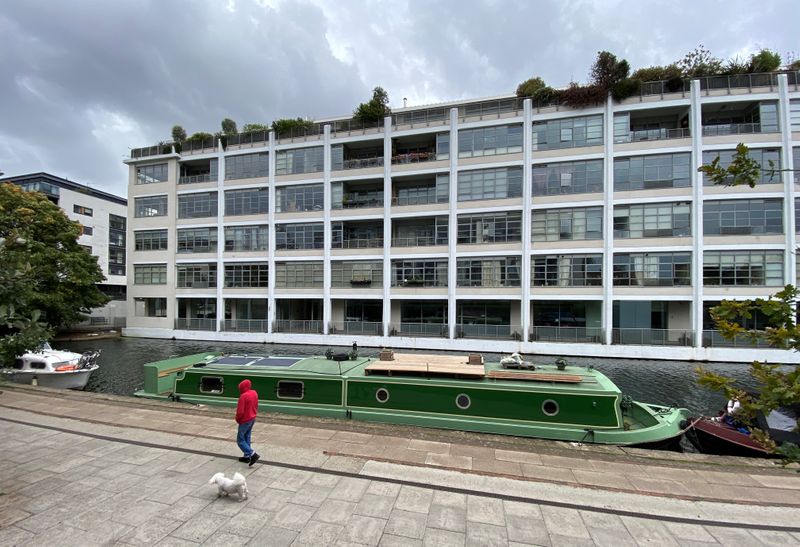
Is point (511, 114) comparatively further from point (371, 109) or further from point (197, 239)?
point (197, 239)

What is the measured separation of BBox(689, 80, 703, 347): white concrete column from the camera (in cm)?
2483

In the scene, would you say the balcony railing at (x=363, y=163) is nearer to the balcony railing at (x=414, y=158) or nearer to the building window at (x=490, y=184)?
the balcony railing at (x=414, y=158)

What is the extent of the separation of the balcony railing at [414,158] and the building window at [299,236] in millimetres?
9012

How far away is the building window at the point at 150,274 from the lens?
121ft

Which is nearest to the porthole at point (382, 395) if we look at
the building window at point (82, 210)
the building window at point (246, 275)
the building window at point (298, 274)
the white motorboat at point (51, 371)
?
the white motorboat at point (51, 371)

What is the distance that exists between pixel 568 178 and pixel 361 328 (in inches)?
817

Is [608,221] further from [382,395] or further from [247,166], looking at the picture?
[247,166]

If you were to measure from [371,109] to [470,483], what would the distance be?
32.1 meters

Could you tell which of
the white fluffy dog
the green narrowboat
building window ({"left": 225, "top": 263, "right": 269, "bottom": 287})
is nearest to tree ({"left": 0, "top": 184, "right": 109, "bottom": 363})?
building window ({"left": 225, "top": 263, "right": 269, "bottom": 287})

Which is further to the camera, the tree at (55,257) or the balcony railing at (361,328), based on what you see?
the balcony railing at (361,328)

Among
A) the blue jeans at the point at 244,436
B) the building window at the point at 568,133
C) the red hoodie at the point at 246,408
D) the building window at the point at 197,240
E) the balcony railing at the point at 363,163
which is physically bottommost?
the blue jeans at the point at 244,436

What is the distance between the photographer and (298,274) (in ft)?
109

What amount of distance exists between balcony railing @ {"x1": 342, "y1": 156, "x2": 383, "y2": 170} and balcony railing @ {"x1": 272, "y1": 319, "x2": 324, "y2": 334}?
1452cm

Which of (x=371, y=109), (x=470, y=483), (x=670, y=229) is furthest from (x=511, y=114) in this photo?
(x=470, y=483)
